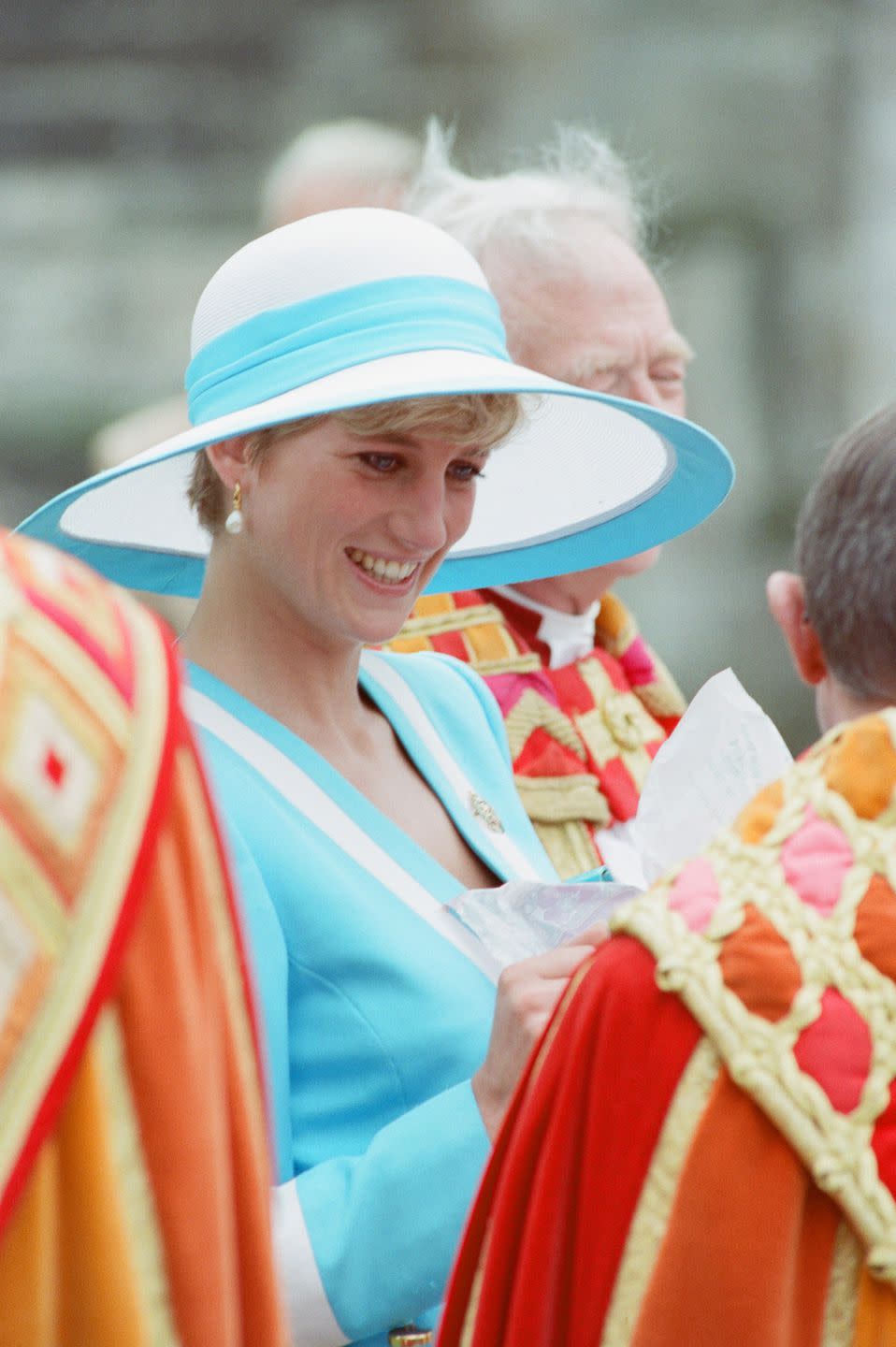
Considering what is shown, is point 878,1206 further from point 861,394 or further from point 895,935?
point 861,394

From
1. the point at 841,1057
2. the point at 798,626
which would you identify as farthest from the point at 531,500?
the point at 841,1057

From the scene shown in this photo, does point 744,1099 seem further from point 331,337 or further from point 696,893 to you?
point 331,337

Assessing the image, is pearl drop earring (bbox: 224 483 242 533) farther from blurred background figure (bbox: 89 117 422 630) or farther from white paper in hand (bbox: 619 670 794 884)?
blurred background figure (bbox: 89 117 422 630)

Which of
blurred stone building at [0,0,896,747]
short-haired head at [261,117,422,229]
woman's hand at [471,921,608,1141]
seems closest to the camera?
woman's hand at [471,921,608,1141]

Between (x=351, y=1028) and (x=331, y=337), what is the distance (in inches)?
25.0

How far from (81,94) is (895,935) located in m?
4.21

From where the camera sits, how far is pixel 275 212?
372 centimetres

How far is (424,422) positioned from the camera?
5.96 feet

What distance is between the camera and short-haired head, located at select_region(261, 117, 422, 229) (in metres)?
3.40

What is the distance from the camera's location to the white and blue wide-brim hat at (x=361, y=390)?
1794 mm

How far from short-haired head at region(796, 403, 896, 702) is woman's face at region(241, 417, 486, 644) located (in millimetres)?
572

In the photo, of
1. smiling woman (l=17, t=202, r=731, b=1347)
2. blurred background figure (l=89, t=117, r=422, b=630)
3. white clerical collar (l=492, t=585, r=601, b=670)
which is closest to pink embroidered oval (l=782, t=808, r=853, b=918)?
smiling woman (l=17, t=202, r=731, b=1347)

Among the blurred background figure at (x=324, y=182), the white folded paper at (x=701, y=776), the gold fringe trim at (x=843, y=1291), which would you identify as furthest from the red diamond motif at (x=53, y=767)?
the blurred background figure at (x=324, y=182)

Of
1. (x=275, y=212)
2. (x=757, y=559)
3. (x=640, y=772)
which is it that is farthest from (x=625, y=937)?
(x=757, y=559)
